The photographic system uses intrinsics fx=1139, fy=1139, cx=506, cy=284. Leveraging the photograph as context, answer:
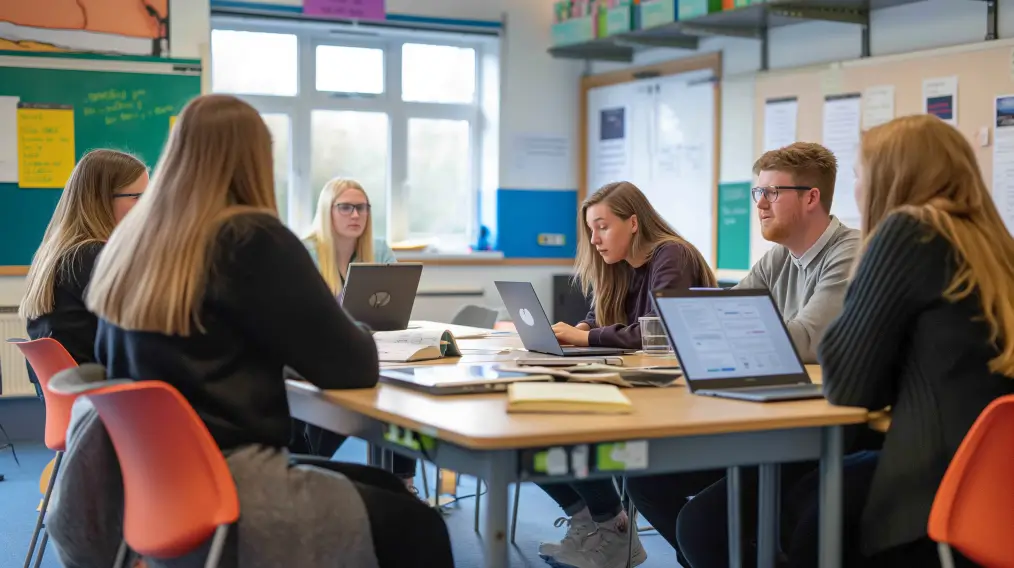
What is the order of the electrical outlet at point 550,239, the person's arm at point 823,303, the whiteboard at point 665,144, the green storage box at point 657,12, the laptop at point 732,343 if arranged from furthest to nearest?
the electrical outlet at point 550,239
the whiteboard at point 665,144
the green storage box at point 657,12
the person's arm at point 823,303
the laptop at point 732,343

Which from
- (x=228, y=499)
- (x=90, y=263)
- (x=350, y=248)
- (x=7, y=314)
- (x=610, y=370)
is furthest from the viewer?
(x=7, y=314)

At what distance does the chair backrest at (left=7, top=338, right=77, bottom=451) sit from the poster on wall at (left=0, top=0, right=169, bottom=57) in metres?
2.84

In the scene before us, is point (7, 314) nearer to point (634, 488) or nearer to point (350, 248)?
point (350, 248)

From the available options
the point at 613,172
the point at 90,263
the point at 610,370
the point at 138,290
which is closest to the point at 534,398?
the point at 610,370

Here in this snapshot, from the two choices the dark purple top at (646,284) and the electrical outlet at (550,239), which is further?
the electrical outlet at (550,239)

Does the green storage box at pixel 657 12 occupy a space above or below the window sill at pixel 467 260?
above

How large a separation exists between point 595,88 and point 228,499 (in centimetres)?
495

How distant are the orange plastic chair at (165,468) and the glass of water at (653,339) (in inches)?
53.4

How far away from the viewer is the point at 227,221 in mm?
1915

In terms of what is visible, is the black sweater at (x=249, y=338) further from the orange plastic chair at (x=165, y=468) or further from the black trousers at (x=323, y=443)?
the black trousers at (x=323, y=443)

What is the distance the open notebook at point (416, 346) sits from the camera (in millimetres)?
2691

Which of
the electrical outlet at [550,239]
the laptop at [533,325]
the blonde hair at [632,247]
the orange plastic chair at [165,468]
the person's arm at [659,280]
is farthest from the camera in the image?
the electrical outlet at [550,239]

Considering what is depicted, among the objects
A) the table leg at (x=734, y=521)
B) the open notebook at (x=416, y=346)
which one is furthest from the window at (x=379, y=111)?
the table leg at (x=734, y=521)

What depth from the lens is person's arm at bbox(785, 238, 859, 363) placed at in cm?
264
